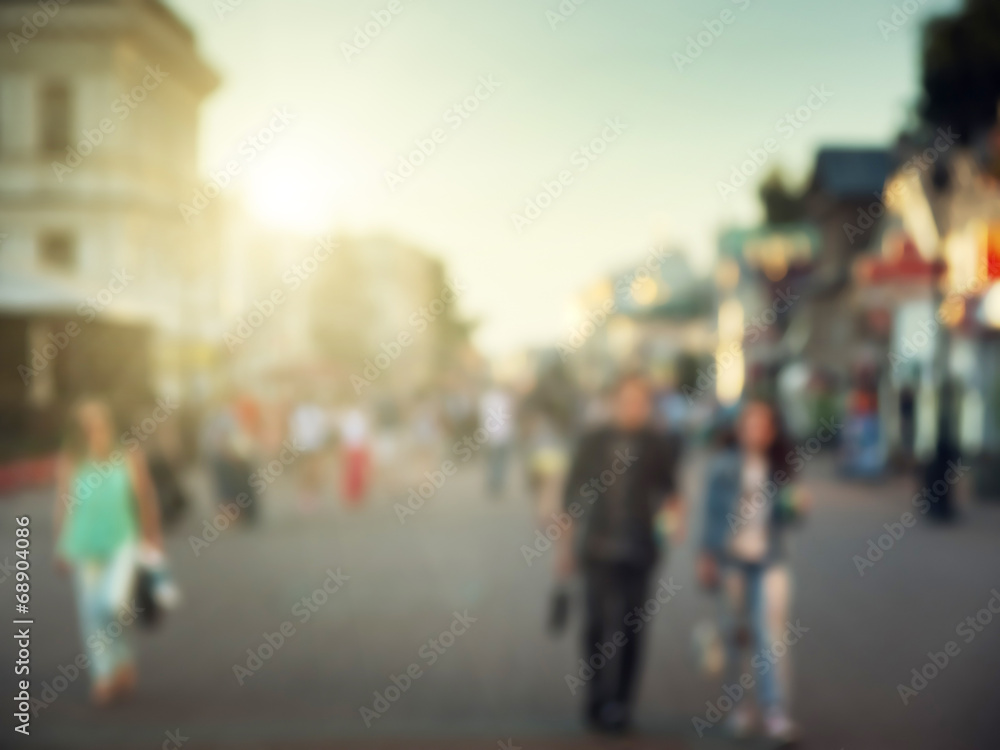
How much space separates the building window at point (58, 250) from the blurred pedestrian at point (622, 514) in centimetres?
1829

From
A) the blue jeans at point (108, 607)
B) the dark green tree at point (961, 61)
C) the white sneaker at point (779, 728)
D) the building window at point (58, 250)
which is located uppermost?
the dark green tree at point (961, 61)

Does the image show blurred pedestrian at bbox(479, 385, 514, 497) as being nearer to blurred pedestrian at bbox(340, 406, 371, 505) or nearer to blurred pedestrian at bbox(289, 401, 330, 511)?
blurred pedestrian at bbox(340, 406, 371, 505)

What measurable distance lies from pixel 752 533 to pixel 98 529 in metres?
3.30

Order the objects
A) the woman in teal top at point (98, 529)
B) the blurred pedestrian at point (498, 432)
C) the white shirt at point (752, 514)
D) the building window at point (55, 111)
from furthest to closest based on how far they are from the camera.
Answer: the building window at point (55, 111)
the blurred pedestrian at point (498, 432)
the woman in teal top at point (98, 529)
the white shirt at point (752, 514)

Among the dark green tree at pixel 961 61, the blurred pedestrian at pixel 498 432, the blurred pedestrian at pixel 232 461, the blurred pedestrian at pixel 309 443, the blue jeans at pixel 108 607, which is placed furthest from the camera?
the dark green tree at pixel 961 61

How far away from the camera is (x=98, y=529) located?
627 centimetres

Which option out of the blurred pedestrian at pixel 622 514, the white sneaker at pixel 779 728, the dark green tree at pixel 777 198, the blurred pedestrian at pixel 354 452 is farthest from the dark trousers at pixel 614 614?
the dark green tree at pixel 777 198

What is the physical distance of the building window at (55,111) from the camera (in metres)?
20.4

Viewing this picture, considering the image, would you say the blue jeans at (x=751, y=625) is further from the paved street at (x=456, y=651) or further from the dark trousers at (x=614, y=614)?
the dark trousers at (x=614, y=614)

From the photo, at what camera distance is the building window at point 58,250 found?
22016 mm

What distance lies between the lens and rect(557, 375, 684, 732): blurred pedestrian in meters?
5.66

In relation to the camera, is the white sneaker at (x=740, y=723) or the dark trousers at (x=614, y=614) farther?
the dark trousers at (x=614, y=614)

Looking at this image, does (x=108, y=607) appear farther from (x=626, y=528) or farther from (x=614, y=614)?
(x=626, y=528)

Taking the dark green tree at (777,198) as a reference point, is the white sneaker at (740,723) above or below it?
below
